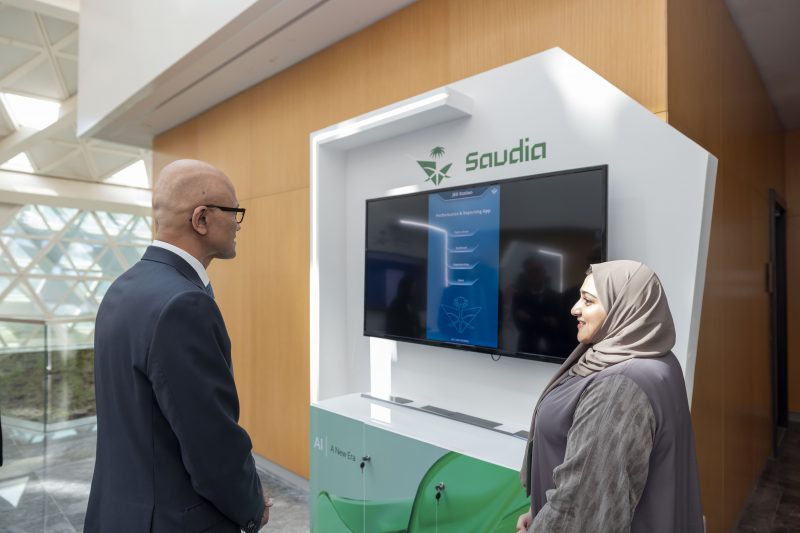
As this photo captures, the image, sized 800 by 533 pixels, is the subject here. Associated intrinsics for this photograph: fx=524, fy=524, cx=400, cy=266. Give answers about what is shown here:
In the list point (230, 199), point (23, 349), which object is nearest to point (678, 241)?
point (230, 199)

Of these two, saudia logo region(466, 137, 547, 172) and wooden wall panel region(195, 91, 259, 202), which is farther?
wooden wall panel region(195, 91, 259, 202)

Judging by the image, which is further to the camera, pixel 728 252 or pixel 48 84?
pixel 48 84

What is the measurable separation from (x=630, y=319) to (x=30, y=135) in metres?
11.2

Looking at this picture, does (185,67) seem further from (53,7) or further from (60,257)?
(60,257)

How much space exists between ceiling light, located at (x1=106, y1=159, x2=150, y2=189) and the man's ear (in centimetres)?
1291

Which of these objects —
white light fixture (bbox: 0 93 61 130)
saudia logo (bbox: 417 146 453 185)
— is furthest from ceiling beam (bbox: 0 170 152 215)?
saudia logo (bbox: 417 146 453 185)

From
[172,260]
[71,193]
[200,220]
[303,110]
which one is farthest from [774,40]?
[71,193]

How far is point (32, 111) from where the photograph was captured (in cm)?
962

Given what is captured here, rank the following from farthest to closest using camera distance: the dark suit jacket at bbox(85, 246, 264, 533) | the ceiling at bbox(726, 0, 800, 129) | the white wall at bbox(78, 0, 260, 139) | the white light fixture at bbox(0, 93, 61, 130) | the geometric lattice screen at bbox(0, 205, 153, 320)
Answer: the geometric lattice screen at bbox(0, 205, 153, 320), the white light fixture at bbox(0, 93, 61, 130), the white wall at bbox(78, 0, 260, 139), the ceiling at bbox(726, 0, 800, 129), the dark suit jacket at bbox(85, 246, 264, 533)

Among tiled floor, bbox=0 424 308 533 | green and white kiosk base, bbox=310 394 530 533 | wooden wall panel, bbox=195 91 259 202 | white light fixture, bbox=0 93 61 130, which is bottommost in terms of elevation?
tiled floor, bbox=0 424 308 533

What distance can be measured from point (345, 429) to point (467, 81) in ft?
6.92

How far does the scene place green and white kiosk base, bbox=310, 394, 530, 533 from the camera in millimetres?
2266

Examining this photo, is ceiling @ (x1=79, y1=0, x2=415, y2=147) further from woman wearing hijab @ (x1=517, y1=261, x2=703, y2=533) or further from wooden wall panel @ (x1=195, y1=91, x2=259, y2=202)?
woman wearing hijab @ (x1=517, y1=261, x2=703, y2=533)

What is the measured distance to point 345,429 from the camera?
301 cm
